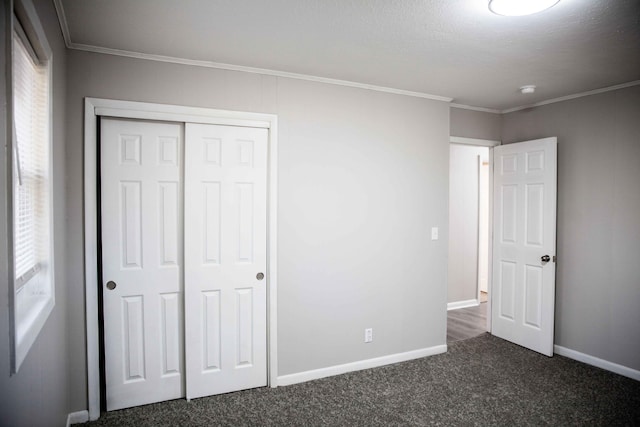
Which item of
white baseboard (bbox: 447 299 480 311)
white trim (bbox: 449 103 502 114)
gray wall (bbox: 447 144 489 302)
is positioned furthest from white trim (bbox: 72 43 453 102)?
white baseboard (bbox: 447 299 480 311)

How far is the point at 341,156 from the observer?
3139mm

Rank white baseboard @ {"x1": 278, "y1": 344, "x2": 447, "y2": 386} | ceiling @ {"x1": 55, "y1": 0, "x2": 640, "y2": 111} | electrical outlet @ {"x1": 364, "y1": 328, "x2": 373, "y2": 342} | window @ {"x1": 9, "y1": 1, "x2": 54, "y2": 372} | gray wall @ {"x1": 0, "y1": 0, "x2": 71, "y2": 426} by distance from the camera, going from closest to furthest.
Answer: gray wall @ {"x1": 0, "y1": 0, "x2": 71, "y2": 426}, window @ {"x1": 9, "y1": 1, "x2": 54, "y2": 372}, ceiling @ {"x1": 55, "y1": 0, "x2": 640, "y2": 111}, white baseboard @ {"x1": 278, "y1": 344, "x2": 447, "y2": 386}, electrical outlet @ {"x1": 364, "y1": 328, "x2": 373, "y2": 342}

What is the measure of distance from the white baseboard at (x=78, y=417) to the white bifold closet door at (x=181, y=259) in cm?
15

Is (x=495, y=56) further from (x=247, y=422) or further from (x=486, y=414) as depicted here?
(x=247, y=422)

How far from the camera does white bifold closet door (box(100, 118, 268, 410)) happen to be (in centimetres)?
258

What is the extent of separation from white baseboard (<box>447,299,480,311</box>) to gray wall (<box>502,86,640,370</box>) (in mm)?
1558

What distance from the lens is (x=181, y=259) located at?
2748mm

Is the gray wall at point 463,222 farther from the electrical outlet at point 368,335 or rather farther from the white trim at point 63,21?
the white trim at point 63,21

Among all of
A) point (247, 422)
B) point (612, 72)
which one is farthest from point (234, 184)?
point (612, 72)

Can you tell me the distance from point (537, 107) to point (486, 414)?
9.67ft

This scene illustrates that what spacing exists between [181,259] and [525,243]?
10.6 ft

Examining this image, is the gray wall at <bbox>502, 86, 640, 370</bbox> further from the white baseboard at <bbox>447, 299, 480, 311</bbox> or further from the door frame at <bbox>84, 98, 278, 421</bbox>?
the door frame at <bbox>84, 98, 278, 421</bbox>

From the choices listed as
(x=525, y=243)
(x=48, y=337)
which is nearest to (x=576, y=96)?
(x=525, y=243)

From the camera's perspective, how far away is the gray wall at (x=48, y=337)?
3.57 ft
